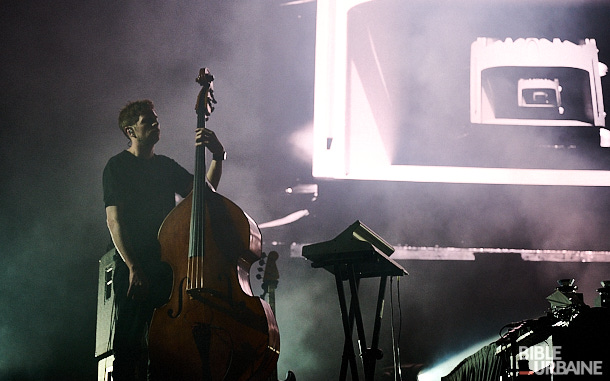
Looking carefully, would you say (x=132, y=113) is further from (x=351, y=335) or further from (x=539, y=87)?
(x=539, y=87)

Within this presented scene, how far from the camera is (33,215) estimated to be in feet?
13.3

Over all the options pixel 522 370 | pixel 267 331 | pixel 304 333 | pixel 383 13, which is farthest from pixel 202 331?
pixel 383 13

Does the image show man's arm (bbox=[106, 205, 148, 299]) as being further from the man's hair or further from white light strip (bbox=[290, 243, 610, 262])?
white light strip (bbox=[290, 243, 610, 262])

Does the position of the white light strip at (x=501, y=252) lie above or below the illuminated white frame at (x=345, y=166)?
below

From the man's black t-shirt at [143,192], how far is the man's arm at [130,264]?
0.13 ft

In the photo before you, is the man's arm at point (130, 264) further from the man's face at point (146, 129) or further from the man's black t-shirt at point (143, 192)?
the man's face at point (146, 129)

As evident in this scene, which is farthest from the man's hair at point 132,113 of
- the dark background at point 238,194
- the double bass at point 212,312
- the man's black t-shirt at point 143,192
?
the dark background at point 238,194

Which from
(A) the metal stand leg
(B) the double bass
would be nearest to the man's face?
(B) the double bass

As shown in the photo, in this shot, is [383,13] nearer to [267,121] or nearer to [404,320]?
[267,121]

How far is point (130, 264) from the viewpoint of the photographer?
2.55 meters

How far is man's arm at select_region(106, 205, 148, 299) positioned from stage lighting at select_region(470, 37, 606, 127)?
8.15ft

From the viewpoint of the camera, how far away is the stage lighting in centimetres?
399

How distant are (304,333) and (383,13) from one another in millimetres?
2276

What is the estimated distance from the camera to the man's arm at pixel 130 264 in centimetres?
250
